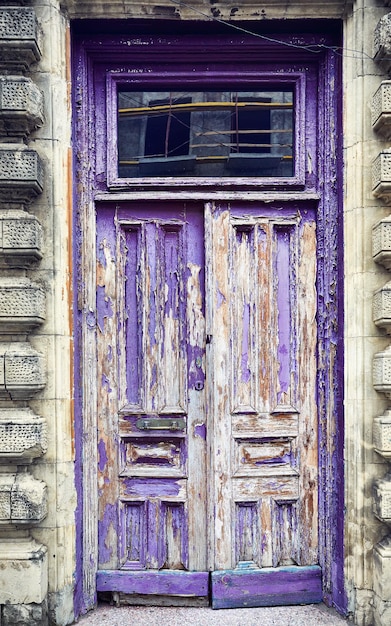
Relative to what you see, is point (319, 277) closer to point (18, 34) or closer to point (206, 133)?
point (206, 133)

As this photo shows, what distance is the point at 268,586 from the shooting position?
11.4 feet

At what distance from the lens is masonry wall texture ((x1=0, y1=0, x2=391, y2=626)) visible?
311cm

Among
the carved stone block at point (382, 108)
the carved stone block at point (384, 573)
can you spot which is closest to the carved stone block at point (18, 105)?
the carved stone block at point (382, 108)

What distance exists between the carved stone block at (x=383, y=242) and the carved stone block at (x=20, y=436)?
230 centimetres

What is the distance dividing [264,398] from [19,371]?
1600mm

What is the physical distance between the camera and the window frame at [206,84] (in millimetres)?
3529

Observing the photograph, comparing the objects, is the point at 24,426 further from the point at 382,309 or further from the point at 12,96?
the point at 382,309

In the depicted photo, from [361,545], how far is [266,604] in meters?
0.79

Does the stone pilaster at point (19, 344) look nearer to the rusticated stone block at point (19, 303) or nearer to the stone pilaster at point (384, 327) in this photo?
the rusticated stone block at point (19, 303)

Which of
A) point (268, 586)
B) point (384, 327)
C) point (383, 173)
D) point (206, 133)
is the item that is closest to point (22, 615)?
point (268, 586)

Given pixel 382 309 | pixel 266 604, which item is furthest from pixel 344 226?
pixel 266 604

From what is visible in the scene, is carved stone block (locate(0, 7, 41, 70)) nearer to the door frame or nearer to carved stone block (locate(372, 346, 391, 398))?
the door frame

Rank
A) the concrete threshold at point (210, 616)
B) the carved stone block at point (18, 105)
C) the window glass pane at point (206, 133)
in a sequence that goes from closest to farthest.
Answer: the carved stone block at point (18, 105)
the concrete threshold at point (210, 616)
the window glass pane at point (206, 133)

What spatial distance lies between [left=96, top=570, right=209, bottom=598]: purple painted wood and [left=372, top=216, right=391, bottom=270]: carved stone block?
7.79 feet
